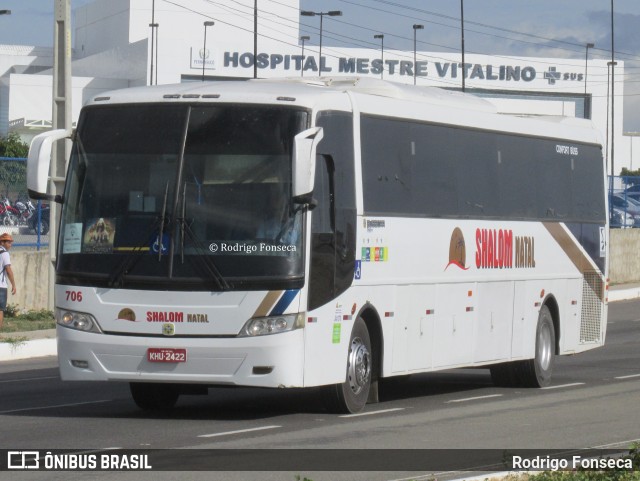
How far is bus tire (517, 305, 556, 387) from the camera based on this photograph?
17.4 m

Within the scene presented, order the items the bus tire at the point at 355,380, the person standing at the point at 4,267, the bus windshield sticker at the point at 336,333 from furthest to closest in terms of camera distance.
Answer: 1. the person standing at the point at 4,267
2. the bus tire at the point at 355,380
3. the bus windshield sticker at the point at 336,333

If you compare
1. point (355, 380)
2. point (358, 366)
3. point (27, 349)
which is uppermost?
point (358, 366)

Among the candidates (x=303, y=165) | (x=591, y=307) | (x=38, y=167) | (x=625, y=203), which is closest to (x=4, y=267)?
(x=591, y=307)

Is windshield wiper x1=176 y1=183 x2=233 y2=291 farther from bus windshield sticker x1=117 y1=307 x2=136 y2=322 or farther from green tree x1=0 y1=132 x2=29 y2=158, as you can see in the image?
green tree x1=0 y1=132 x2=29 y2=158

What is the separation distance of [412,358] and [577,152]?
5.72 meters

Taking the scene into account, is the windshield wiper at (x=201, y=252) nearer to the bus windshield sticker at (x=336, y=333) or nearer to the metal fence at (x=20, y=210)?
the bus windshield sticker at (x=336, y=333)

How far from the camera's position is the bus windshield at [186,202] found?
12.4m

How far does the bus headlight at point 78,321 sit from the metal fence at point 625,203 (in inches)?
1239

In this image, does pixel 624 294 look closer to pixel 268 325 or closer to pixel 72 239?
pixel 268 325

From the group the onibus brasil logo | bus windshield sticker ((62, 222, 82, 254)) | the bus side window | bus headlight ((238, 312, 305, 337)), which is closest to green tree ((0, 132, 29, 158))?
the onibus brasil logo

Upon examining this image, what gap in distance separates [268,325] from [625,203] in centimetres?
3233

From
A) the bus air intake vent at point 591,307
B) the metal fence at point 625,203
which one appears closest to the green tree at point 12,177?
the bus air intake vent at point 591,307

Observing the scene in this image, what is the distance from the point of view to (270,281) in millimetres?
12359

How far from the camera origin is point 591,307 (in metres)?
19.1
